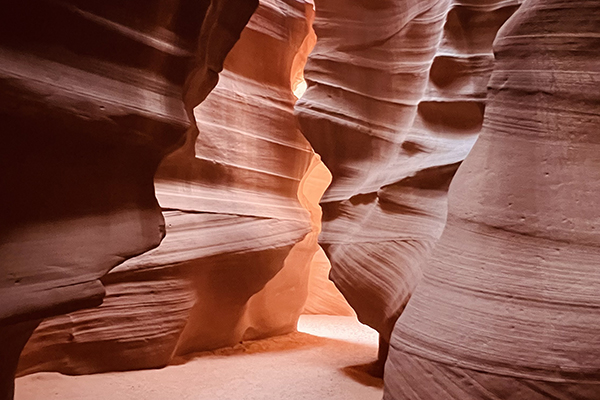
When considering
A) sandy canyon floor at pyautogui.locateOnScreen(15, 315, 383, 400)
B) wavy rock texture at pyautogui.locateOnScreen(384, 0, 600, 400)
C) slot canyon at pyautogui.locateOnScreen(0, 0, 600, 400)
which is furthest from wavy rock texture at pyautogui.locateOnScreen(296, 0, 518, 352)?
wavy rock texture at pyautogui.locateOnScreen(384, 0, 600, 400)

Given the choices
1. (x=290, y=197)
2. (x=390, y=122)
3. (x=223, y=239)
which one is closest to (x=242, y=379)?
(x=223, y=239)

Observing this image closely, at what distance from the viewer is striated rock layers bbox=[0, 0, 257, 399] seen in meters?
2.07

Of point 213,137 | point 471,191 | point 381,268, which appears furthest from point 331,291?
point 471,191

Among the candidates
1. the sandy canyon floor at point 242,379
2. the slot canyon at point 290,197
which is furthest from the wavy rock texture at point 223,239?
the sandy canyon floor at point 242,379

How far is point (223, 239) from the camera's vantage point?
15.9 feet

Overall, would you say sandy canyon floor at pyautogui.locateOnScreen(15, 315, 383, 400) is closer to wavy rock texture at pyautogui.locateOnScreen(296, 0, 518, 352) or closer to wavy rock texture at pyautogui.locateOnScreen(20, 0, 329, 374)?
wavy rock texture at pyautogui.locateOnScreen(20, 0, 329, 374)

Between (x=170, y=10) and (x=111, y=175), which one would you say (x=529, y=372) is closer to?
(x=111, y=175)

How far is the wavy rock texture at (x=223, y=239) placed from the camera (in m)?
4.16

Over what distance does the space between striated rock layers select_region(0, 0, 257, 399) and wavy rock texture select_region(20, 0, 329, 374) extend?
0.63 metres

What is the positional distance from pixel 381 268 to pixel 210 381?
1657 millimetres

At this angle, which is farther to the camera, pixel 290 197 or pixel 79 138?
pixel 290 197

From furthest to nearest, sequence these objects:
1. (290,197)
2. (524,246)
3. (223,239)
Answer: (290,197), (223,239), (524,246)

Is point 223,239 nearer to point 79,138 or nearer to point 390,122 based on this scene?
point 390,122

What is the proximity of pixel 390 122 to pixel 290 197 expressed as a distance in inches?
70.9
